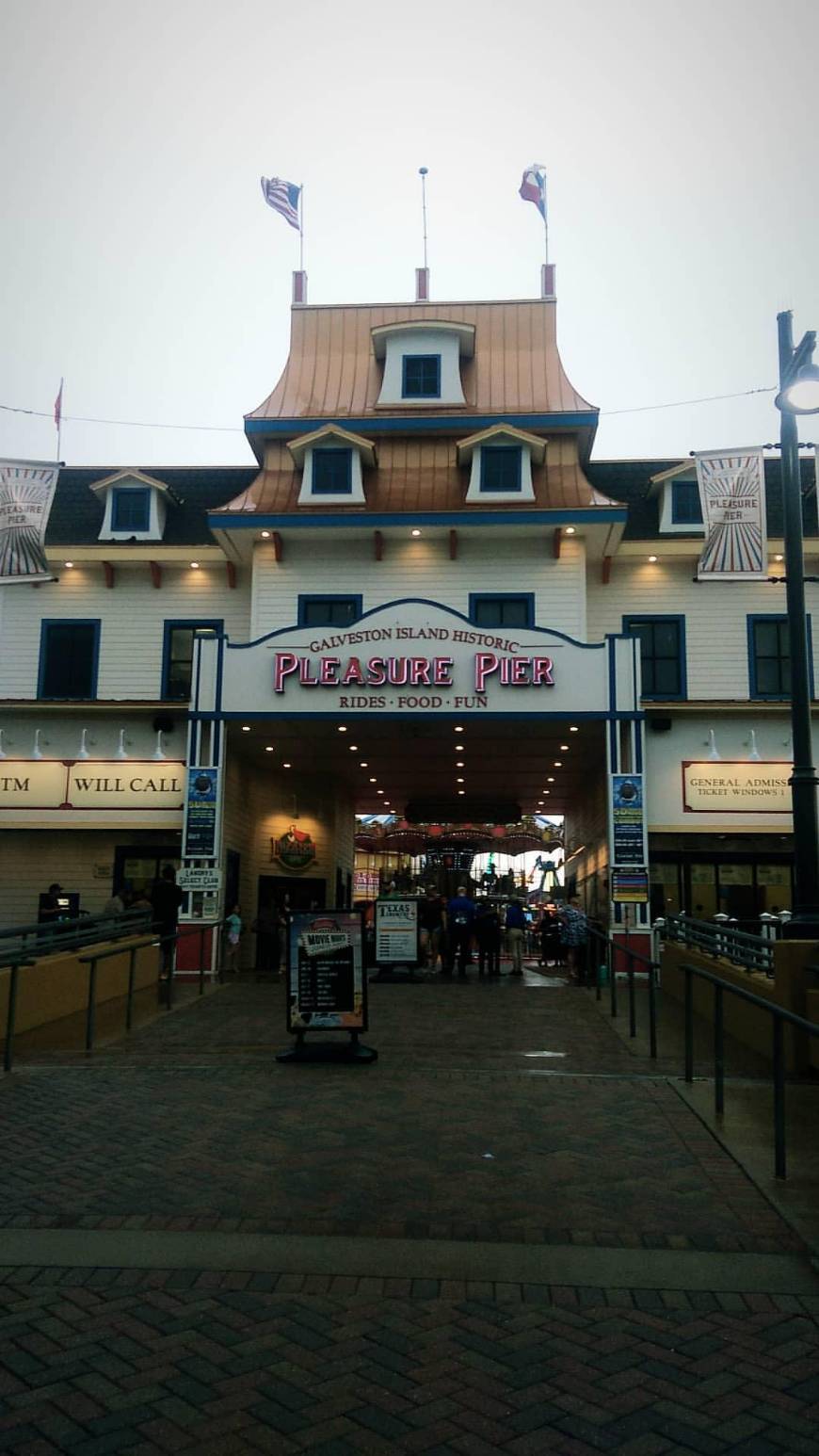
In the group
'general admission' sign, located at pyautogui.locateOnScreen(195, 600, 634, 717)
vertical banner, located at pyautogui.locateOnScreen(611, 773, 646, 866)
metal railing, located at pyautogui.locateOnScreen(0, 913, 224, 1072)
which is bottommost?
metal railing, located at pyautogui.locateOnScreen(0, 913, 224, 1072)

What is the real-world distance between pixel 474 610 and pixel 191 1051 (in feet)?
44.9

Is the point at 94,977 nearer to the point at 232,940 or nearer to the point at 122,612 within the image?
the point at 232,940

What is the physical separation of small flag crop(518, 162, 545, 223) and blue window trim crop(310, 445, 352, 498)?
9501mm

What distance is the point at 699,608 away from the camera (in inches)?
974

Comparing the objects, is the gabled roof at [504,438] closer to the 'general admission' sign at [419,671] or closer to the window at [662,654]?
the window at [662,654]

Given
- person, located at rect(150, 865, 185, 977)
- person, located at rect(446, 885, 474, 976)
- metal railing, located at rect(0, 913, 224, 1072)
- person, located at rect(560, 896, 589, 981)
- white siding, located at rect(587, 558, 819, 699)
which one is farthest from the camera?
white siding, located at rect(587, 558, 819, 699)

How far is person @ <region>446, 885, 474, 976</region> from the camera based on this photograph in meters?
21.3

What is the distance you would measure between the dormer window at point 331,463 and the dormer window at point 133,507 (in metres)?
3.39

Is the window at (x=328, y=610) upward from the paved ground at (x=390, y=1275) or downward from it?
upward

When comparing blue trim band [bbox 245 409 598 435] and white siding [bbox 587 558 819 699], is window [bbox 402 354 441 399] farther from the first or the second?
white siding [bbox 587 558 819 699]

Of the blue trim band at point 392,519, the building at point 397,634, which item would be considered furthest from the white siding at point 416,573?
the blue trim band at point 392,519

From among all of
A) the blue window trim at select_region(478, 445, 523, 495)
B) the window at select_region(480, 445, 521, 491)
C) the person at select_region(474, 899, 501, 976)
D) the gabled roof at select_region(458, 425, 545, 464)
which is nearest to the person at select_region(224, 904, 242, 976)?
the person at select_region(474, 899, 501, 976)

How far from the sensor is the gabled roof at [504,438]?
2370 cm

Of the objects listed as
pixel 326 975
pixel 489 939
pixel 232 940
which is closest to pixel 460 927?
pixel 489 939
